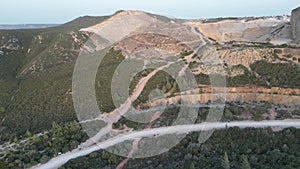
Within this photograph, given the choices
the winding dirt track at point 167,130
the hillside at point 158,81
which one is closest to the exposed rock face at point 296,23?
the hillside at point 158,81

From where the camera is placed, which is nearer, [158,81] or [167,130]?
[167,130]

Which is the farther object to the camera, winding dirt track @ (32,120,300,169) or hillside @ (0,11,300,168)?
hillside @ (0,11,300,168)

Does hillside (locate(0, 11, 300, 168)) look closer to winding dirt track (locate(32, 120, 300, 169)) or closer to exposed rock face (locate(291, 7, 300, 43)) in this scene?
A: exposed rock face (locate(291, 7, 300, 43))

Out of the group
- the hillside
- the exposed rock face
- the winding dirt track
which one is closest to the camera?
the winding dirt track

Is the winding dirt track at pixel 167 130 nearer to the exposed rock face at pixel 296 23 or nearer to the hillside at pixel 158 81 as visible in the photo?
the hillside at pixel 158 81

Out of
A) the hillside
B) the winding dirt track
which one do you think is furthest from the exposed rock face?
the winding dirt track

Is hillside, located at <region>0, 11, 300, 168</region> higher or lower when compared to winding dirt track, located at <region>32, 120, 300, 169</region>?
higher

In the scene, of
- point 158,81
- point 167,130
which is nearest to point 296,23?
point 158,81

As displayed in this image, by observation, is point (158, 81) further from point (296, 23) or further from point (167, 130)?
point (296, 23)

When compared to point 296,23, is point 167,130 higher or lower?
lower

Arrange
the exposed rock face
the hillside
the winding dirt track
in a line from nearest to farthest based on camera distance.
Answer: the winding dirt track, the hillside, the exposed rock face

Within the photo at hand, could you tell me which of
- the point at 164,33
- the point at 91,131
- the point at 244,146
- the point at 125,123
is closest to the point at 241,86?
the point at 244,146

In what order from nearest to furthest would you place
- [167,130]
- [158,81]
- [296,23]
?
[167,130] → [158,81] → [296,23]
